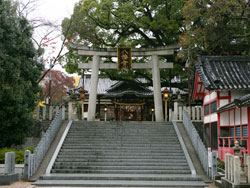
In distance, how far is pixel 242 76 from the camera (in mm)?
14305

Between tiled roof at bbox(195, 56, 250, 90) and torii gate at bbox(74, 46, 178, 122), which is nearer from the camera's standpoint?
tiled roof at bbox(195, 56, 250, 90)

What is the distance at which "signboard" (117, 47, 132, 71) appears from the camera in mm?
20672

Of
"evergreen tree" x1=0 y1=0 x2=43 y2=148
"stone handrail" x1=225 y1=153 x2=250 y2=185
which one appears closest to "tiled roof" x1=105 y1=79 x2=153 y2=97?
"evergreen tree" x1=0 y1=0 x2=43 y2=148

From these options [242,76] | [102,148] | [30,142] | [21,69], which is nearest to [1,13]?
[21,69]

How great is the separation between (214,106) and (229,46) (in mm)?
6544

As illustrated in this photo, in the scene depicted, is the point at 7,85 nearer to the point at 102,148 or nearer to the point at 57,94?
the point at 102,148

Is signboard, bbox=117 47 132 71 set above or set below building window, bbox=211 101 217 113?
above

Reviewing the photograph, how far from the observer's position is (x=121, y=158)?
1313cm

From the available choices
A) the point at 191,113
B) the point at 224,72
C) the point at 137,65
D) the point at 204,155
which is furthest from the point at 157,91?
the point at 204,155

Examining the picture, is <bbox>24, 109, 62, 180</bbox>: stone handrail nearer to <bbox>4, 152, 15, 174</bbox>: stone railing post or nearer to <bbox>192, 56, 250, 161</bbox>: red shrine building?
<bbox>4, 152, 15, 174</bbox>: stone railing post

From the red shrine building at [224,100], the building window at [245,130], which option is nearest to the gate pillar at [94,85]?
the red shrine building at [224,100]

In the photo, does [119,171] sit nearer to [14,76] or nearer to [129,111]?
[14,76]

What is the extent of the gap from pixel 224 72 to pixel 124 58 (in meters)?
8.28

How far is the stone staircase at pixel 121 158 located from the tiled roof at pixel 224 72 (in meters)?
3.86
